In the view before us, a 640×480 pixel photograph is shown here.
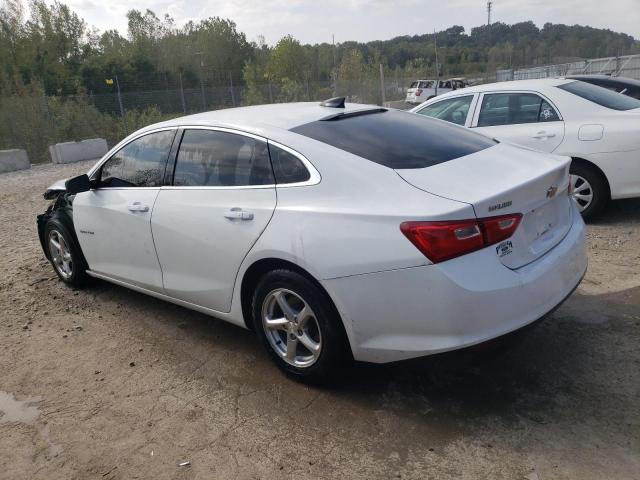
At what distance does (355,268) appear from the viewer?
8.76 feet

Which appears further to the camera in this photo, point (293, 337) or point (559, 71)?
point (559, 71)

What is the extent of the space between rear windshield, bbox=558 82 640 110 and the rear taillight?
4339 mm

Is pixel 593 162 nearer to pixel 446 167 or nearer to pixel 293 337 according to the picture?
pixel 446 167

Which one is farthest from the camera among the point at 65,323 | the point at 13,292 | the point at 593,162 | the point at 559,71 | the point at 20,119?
the point at 559,71

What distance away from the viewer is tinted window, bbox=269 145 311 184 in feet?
10.1

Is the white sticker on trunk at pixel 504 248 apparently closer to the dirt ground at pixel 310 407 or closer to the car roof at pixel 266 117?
the dirt ground at pixel 310 407

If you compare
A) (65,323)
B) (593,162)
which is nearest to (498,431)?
(65,323)

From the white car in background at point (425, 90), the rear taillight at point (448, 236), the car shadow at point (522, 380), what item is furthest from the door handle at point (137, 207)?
the white car in background at point (425, 90)

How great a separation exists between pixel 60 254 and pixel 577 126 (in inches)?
214

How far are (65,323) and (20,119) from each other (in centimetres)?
1719

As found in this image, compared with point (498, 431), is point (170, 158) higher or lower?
higher

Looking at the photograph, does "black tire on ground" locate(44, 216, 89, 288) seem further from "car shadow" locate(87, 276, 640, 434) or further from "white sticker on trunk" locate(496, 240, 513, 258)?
"white sticker on trunk" locate(496, 240, 513, 258)

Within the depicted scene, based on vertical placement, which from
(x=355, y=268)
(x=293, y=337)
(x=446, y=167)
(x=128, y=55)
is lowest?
(x=293, y=337)

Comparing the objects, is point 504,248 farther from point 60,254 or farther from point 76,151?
point 76,151
